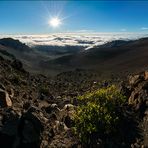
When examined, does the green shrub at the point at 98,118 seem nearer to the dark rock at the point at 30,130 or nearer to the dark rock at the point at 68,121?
the dark rock at the point at 68,121

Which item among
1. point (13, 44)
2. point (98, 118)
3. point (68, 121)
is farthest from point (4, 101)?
point (13, 44)

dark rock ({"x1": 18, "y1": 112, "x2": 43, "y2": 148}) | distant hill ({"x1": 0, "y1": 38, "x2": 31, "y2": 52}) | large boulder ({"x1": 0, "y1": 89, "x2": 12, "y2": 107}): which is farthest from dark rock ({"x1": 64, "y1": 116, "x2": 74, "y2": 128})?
distant hill ({"x1": 0, "y1": 38, "x2": 31, "y2": 52})

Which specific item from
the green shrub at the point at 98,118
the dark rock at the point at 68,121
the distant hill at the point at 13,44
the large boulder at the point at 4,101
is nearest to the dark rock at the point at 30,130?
the dark rock at the point at 68,121

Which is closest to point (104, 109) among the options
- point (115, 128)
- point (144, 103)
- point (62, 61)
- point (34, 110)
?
point (115, 128)

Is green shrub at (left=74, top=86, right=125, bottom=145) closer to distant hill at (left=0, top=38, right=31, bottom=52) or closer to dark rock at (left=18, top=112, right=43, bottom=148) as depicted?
dark rock at (left=18, top=112, right=43, bottom=148)

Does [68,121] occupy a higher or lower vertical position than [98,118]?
lower

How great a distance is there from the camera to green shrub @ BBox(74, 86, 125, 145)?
14.6 meters

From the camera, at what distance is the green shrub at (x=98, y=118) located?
14555 millimetres

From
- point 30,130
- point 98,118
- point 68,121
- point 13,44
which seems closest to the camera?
point 98,118

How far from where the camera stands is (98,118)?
584 inches

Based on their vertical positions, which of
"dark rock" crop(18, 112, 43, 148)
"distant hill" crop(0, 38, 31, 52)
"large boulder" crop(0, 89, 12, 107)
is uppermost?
"large boulder" crop(0, 89, 12, 107)

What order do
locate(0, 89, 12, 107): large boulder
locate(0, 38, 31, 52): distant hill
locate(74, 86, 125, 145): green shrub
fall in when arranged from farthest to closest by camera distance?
locate(0, 38, 31, 52): distant hill, locate(0, 89, 12, 107): large boulder, locate(74, 86, 125, 145): green shrub

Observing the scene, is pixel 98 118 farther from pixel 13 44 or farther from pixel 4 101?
pixel 13 44

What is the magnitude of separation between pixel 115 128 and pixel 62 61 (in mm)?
105630
